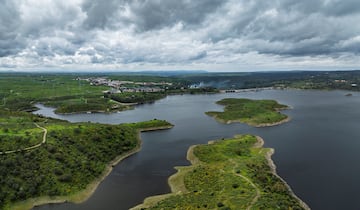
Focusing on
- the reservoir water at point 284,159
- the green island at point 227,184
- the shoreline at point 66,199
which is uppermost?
the green island at point 227,184

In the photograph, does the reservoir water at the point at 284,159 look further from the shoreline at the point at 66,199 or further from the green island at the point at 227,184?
the green island at the point at 227,184

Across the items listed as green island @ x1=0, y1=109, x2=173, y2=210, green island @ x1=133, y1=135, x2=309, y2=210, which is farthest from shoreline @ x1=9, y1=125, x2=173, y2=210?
green island @ x1=133, y1=135, x2=309, y2=210

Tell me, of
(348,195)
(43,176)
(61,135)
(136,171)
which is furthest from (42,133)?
(348,195)

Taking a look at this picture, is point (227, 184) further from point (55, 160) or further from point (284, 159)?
point (55, 160)

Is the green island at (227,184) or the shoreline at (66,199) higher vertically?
the green island at (227,184)

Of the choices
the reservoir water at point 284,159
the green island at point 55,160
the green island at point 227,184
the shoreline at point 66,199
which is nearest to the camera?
the green island at point 227,184

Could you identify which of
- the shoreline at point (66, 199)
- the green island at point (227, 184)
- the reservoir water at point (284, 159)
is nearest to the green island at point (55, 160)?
the shoreline at point (66, 199)

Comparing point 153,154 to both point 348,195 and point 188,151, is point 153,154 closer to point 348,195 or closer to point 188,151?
point 188,151

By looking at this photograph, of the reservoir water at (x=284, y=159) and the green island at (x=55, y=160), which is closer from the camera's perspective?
the green island at (x=55, y=160)
